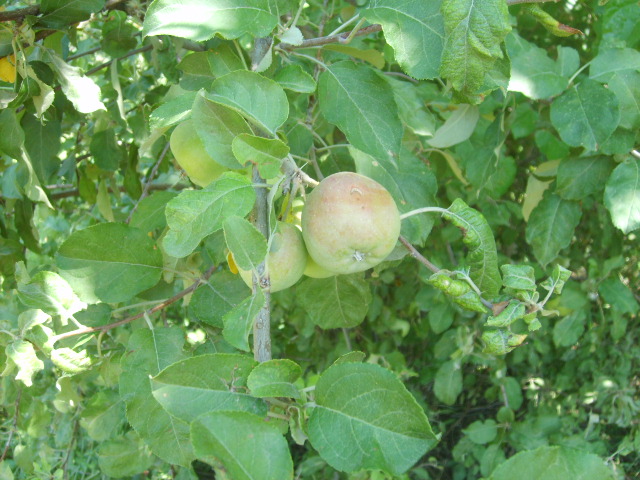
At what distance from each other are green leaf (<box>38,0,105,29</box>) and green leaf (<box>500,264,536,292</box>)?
41.8 inches

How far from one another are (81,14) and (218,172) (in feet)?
1.91

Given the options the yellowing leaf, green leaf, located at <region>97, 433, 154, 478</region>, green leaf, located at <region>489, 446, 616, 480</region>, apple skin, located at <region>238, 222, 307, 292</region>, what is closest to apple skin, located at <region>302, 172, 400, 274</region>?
apple skin, located at <region>238, 222, 307, 292</region>

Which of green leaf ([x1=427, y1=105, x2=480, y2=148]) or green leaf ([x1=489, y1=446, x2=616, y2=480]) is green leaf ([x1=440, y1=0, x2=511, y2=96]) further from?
green leaf ([x1=427, y1=105, x2=480, y2=148])

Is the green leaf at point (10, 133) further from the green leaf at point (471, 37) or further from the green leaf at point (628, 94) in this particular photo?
the green leaf at point (628, 94)

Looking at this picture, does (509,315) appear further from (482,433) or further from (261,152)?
(482,433)

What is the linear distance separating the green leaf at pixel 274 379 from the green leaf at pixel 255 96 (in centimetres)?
36

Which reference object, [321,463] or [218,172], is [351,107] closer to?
[218,172]

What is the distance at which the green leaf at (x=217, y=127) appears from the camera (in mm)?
881

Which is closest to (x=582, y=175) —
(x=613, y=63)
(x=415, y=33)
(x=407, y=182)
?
(x=613, y=63)

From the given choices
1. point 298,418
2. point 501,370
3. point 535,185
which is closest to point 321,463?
point 501,370

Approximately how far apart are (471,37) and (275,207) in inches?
16.4

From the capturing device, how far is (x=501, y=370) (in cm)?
239

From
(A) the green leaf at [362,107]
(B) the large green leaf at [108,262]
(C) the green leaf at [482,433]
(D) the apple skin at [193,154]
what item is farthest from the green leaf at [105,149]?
(C) the green leaf at [482,433]

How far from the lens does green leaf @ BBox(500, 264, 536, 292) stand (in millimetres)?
903
